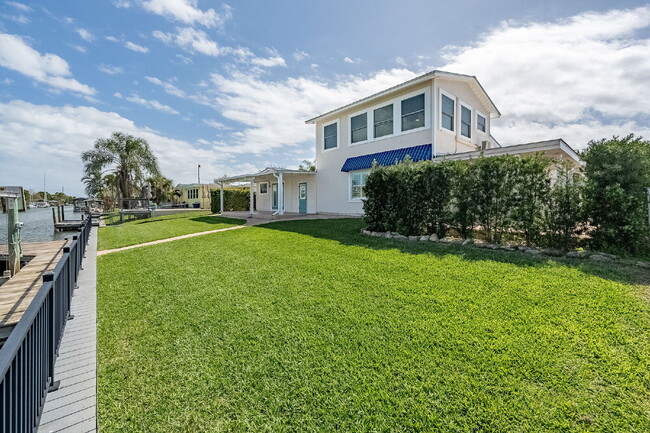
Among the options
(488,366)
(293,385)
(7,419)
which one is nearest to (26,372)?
(7,419)

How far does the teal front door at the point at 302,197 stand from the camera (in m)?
20.8

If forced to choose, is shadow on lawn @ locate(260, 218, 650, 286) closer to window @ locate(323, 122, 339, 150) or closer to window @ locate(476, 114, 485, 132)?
window @ locate(323, 122, 339, 150)

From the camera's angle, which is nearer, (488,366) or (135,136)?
(488,366)

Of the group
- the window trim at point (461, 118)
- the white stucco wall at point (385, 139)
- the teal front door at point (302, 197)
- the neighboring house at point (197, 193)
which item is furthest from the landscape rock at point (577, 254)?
the neighboring house at point (197, 193)

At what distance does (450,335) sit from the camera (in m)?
3.36

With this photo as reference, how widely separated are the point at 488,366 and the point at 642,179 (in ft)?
21.5

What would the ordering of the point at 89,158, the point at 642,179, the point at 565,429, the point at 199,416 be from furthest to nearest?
1. the point at 89,158
2. the point at 642,179
3. the point at 199,416
4. the point at 565,429

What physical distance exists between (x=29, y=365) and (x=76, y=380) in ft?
3.43


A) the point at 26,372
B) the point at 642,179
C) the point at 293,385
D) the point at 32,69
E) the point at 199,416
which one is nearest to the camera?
the point at 26,372

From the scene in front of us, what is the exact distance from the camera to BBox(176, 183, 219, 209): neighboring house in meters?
42.9

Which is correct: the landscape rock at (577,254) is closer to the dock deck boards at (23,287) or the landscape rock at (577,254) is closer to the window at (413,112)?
the window at (413,112)

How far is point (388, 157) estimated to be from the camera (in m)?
14.5

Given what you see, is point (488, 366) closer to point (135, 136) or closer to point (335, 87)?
point (335, 87)

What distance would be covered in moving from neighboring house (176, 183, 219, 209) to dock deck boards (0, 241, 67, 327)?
32.5 m
